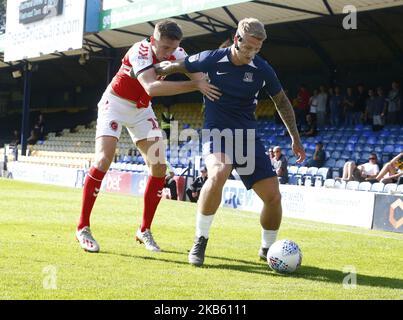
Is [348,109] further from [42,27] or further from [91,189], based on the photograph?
[91,189]

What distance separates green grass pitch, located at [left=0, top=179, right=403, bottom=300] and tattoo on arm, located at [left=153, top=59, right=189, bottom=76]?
1768 mm

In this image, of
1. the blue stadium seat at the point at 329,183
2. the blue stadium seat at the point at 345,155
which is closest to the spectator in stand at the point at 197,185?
the blue stadium seat at the point at 329,183

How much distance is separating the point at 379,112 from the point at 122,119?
47.9 feet

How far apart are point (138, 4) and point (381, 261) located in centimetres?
1655

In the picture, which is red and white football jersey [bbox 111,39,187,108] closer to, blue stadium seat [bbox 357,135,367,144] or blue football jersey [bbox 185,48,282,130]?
blue football jersey [bbox 185,48,282,130]

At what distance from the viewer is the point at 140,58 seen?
7043 mm

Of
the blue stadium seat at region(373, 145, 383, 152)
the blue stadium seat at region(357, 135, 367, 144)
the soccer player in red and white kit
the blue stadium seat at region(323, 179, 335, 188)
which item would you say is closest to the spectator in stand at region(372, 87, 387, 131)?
the blue stadium seat at region(357, 135, 367, 144)

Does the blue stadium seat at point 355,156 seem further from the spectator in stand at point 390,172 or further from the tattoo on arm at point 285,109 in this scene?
the tattoo on arm at point 285,109

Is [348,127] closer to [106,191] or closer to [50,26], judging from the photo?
[106,191]

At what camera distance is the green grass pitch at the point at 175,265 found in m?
5.09

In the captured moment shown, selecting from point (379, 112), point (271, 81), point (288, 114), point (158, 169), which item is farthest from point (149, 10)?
point (271, 81)

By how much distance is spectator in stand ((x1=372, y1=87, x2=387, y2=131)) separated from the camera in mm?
20703

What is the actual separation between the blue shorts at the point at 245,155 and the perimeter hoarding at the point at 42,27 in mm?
19480

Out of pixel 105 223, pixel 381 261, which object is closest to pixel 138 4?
pixel 105 223
